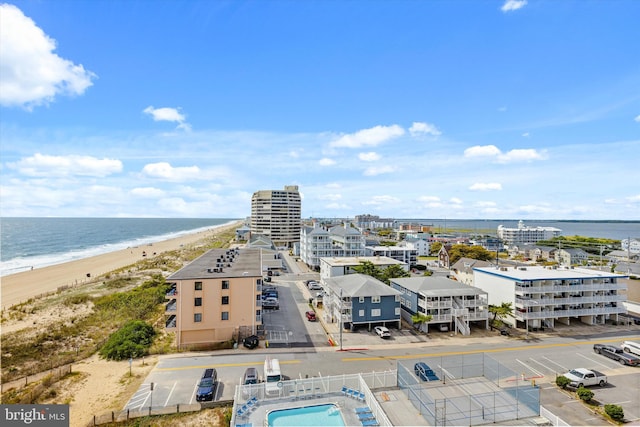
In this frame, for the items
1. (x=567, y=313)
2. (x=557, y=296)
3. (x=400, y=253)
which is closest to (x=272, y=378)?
(x=557, y=296)

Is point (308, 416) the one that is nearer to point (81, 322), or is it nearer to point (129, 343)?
point (129, 343)

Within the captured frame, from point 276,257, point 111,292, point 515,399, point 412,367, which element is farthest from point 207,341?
point 276,257

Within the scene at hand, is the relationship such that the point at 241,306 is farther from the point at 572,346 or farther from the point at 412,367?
the point at 572,346

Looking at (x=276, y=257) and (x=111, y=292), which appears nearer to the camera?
(x=111, y=292)

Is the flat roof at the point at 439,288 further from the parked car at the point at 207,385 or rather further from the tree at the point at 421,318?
the parked car at the point at 207,385

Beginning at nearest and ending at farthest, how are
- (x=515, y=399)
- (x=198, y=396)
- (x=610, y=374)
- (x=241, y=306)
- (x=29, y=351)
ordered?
(x=515, y=399)
(x=198, y=396)
(x=610, y=374)
(x=29, y=351)
(x=241, y=306)

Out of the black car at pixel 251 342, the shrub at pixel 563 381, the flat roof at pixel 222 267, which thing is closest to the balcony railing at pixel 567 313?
the shrub at pixel 563 381

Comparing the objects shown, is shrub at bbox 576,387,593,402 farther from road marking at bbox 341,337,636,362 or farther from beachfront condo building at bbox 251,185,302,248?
beachfront condo building at bbox 251,185,302,248
